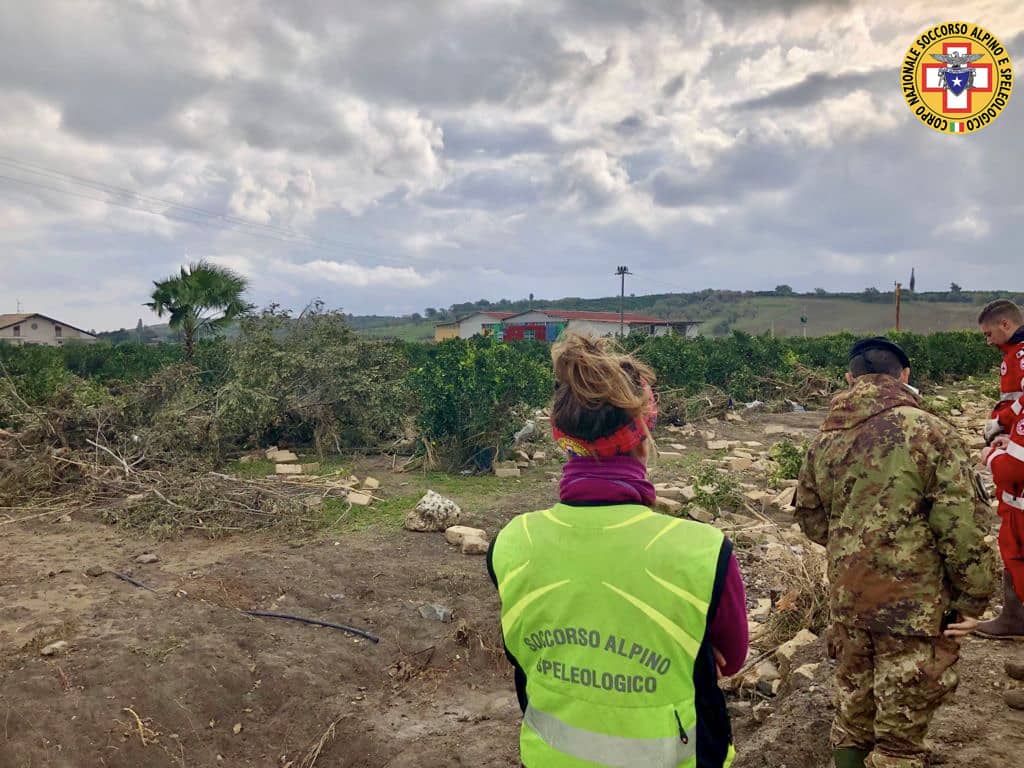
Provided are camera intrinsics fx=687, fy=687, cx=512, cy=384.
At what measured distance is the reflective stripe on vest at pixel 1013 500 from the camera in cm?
333

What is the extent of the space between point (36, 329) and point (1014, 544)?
213 feet

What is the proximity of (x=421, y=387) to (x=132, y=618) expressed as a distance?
564 centimetres

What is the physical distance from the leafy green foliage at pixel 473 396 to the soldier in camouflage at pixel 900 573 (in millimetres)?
7326

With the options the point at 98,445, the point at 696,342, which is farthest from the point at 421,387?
the point at 696,342

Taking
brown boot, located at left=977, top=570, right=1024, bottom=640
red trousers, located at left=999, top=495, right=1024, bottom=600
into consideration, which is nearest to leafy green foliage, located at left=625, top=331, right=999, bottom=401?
brown boot, located at left=977, top=570, right=1024, bottom=640

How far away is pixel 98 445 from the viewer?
8.69 m

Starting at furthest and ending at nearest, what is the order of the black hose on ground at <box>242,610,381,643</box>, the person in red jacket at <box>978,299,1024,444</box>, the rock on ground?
the rock on ground, the black hose on ground at <box>242,610,381,643</box>, the person in red jacket at <box>978,299,1024,444</box>

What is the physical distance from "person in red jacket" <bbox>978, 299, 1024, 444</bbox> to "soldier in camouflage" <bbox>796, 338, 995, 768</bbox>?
1386mm

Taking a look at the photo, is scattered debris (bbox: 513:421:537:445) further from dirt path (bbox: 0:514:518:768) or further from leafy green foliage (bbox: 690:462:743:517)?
dirt path (bbox: 0:514:518:768)

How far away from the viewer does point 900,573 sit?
2455 mm

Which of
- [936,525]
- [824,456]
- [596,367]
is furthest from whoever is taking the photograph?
[824,456]

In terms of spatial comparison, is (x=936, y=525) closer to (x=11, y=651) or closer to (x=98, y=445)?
(x=11, y=651)

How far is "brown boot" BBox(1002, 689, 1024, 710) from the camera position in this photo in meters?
3.15

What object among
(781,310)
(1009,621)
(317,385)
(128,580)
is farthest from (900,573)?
(781,310)
